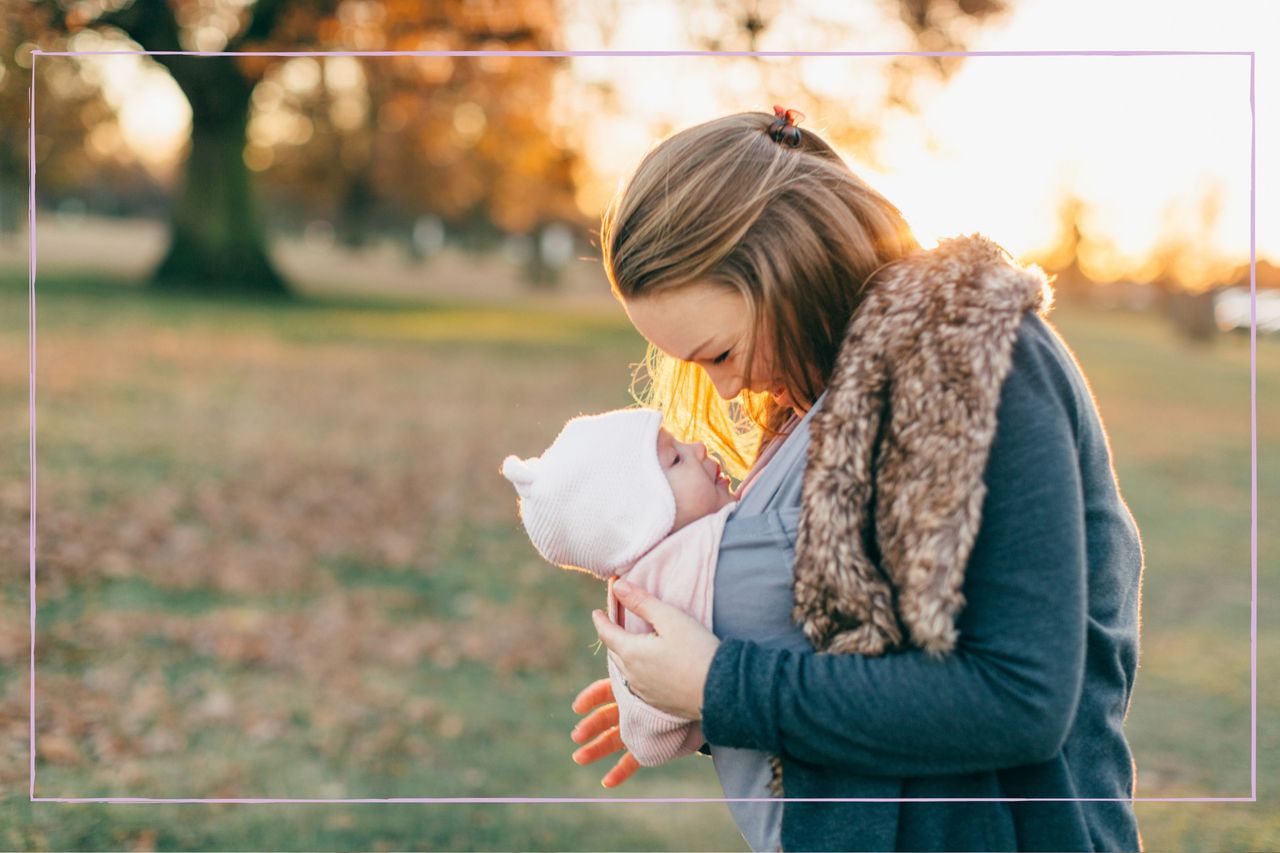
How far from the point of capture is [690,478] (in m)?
1.82

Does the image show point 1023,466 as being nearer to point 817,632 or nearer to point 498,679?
Answer: point 817,632

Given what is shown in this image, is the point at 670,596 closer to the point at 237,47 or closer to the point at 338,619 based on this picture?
the point at 338,619

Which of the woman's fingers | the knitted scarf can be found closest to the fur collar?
the knitted scarf

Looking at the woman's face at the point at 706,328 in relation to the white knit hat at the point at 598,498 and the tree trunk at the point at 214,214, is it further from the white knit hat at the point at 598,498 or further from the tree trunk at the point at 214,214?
the tree trunk at the point at 214,214

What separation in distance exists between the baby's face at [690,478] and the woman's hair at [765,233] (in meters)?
0.23

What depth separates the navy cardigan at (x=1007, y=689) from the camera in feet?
4.35

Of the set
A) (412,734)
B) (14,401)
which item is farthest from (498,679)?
(14,401)

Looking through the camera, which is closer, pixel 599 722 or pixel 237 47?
pixel 599 722

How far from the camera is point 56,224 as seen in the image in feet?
129

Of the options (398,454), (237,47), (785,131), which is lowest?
(398,454)

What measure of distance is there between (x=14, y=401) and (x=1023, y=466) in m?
10.8

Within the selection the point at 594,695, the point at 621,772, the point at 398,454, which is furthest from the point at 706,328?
the point at 398,454

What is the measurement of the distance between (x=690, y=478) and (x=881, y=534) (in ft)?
1.44

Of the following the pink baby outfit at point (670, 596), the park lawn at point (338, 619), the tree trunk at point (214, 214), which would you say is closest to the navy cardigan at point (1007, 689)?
the pink baby outfit at point (670, 596)
